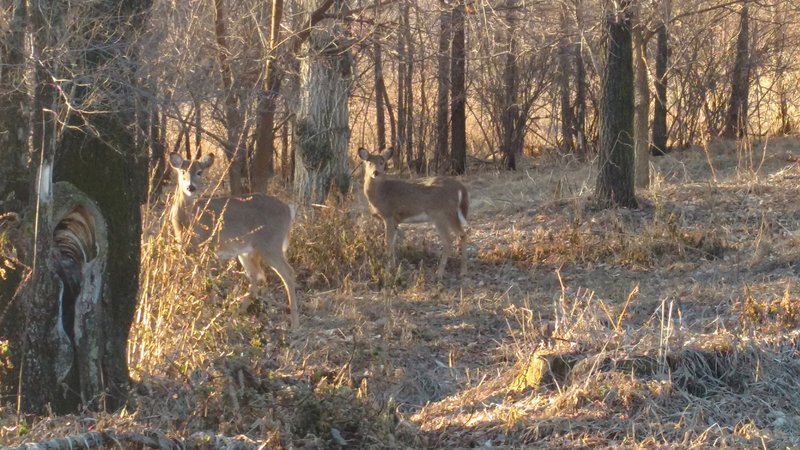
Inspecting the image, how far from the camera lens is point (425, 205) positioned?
488 inches

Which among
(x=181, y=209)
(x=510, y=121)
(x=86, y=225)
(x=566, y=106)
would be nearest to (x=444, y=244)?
(x=181, y=209)

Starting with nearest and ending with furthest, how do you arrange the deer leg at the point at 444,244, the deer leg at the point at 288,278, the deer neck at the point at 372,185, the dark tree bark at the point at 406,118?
1. the deer leg at the point at 288,278
2. the deer leg at the point at 444,244
3. the deer neck at the point at 372,185
4. the dark tree bark at the point at 406,118

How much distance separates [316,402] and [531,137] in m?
17.8

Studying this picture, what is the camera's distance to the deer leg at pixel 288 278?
9617mm

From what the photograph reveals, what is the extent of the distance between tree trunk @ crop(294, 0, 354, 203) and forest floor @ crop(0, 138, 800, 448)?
0.60 metres

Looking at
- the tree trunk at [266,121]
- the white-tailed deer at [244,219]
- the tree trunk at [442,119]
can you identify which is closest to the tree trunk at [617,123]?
the tree trunk at [266,121]

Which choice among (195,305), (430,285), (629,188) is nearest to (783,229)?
(629,188)

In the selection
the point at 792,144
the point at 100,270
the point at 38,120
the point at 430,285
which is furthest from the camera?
the point at 792,144

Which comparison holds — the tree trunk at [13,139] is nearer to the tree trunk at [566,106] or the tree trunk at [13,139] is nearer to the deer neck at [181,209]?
the deer neck at [181,209]

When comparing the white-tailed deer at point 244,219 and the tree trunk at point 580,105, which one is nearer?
the white-tailed deer at point 244,219

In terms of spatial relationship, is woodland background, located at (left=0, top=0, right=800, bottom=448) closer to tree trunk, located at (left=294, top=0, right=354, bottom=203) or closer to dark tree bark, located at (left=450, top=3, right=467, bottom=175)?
tree trunk, located at (left=294, top=0, right=354, bottom=203)

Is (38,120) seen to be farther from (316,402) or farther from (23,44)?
(316,402)

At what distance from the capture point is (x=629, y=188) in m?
12.6

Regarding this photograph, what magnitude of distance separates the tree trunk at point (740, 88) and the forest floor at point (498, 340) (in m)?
7.62
